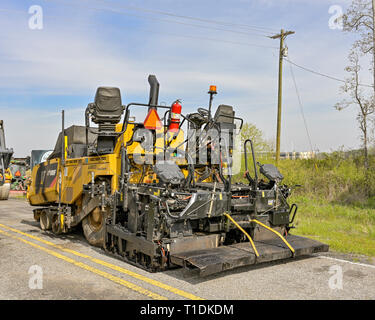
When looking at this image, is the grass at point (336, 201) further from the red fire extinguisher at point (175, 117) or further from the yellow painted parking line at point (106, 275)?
the yellow painted parking line at point (106, 275)

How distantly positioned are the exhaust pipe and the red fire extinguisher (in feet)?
1.33

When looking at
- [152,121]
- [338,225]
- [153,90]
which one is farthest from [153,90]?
[338,225]

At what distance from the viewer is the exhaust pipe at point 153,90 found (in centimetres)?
727

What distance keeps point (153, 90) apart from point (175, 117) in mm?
677

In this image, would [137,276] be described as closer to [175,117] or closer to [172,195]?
[172,195]

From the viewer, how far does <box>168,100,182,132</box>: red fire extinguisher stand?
712 cm

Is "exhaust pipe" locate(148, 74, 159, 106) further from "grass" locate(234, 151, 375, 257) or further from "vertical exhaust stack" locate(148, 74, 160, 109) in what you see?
"grass" locate(234, 151, 375, 257)

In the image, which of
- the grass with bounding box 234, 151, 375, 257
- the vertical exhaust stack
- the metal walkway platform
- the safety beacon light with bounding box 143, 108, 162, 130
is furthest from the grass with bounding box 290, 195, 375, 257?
the vertical exhaust stack

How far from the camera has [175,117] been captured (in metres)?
7.22

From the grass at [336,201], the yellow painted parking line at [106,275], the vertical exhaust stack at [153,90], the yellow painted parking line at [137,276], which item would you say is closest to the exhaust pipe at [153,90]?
the vertical exhaust stack at [153,90]

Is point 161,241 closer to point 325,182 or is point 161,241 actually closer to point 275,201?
point 275,201

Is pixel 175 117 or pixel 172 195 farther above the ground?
pixel 175 117
